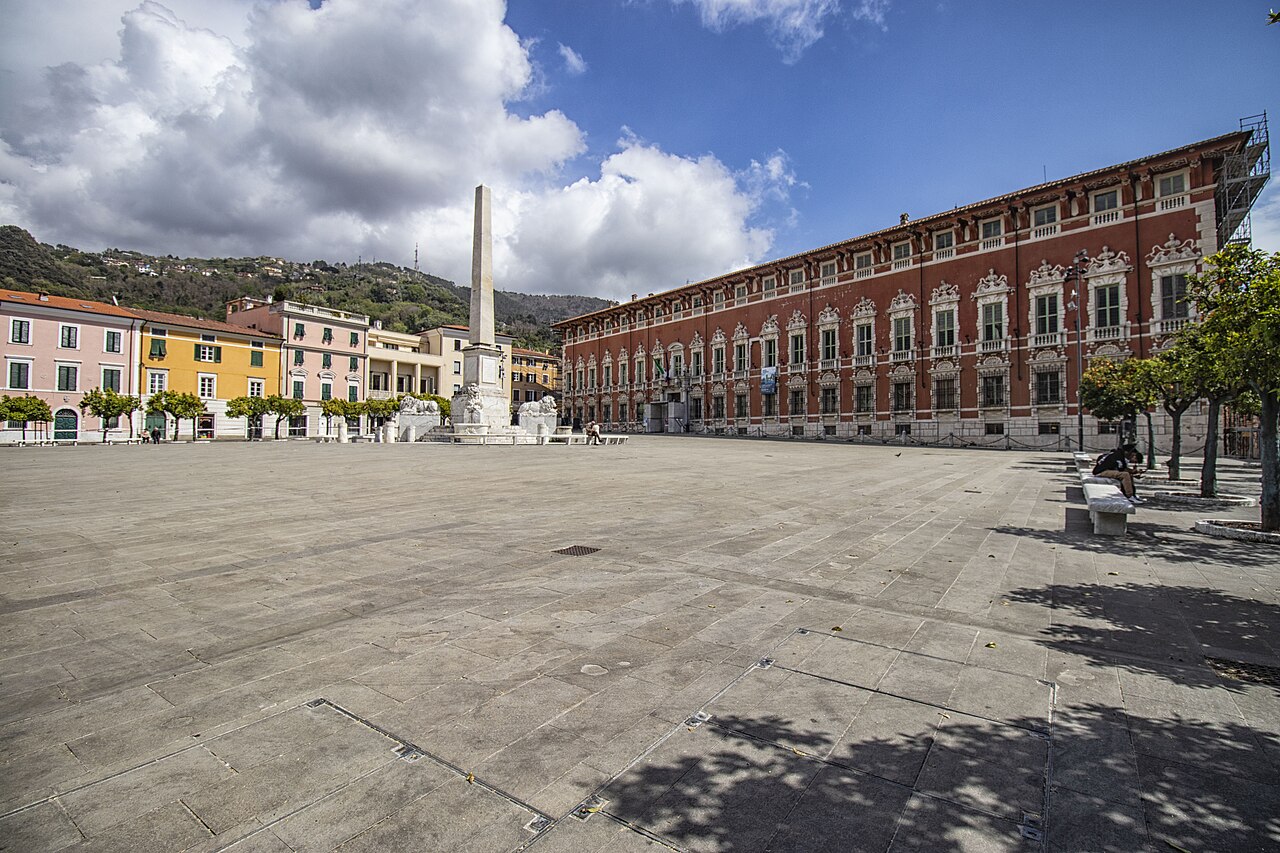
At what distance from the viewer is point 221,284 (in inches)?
4094

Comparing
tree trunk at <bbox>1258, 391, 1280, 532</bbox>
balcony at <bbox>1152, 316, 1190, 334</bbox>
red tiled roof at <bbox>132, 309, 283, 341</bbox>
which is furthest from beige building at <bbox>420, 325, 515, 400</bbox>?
tree trunk at <bbox>1258, 391, 1280, 532</bbox>

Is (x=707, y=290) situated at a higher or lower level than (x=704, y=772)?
higher

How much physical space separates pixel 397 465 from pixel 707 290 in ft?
133

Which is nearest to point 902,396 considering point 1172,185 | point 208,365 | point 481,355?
point 1172,185

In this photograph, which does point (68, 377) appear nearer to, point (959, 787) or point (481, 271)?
point (481, 271)

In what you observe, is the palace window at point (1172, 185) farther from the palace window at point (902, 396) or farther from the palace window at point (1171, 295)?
the palace window at point (902, 396)

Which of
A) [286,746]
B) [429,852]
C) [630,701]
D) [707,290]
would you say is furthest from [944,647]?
[707,290]

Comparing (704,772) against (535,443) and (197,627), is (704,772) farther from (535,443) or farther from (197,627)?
(535,443)

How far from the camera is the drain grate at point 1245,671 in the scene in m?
3.60

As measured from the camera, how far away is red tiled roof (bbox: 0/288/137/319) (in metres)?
43.3

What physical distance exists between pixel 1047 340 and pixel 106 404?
207ft

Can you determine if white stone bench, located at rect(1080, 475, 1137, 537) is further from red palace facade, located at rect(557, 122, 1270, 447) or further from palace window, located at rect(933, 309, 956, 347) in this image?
palace window, located at rect(933, 309, 956, 347)

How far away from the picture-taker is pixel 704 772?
2582mm

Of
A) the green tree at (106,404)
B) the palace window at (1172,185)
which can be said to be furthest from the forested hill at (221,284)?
the palace window at (1172,185)
